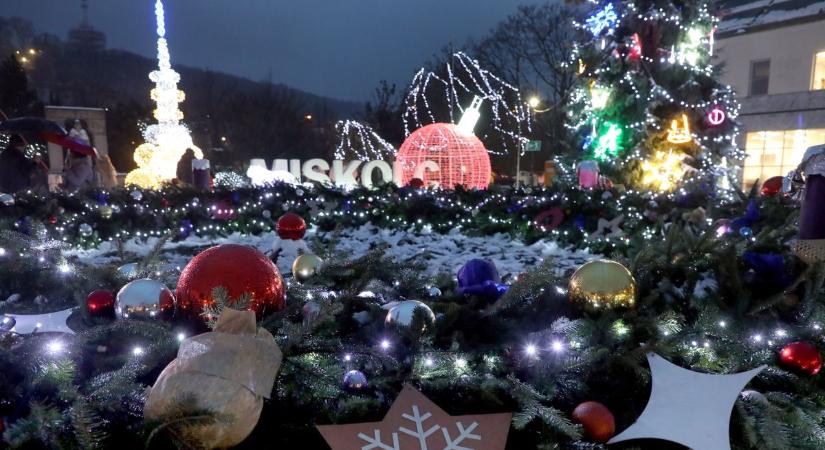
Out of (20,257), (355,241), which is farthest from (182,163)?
(20,257)

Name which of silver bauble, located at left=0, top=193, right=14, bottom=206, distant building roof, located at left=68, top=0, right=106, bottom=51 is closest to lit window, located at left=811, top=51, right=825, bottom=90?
silver bauble, located at left=0, top=193, right=14, bottom=206

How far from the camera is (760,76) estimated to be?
66.5 ft

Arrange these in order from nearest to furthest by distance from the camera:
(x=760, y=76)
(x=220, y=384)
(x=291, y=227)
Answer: (x=220, y=384) → (x=291, y=227) → (x=760, y=76)

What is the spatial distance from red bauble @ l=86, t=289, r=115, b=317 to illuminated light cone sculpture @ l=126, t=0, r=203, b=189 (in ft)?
42.4

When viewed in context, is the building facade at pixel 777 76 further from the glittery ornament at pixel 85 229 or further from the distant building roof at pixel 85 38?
the distant building roof at pixel 85 38

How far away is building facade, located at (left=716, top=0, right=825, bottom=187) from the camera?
18.4 metres

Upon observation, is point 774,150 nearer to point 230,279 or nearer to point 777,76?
point 777,76

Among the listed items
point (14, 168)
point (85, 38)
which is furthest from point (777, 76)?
point (85, 38)

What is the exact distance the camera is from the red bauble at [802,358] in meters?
1.67

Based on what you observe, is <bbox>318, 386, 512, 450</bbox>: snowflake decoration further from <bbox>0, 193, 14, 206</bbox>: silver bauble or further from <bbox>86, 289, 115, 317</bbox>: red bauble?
<bbox>0, 193, 14, 206</bbox>: silver bauble

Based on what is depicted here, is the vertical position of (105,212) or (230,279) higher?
(230,279)

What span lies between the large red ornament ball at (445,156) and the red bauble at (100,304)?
924 centimetres

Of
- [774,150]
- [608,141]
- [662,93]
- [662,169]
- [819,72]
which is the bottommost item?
[662,169]

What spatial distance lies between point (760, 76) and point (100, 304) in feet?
78.4
